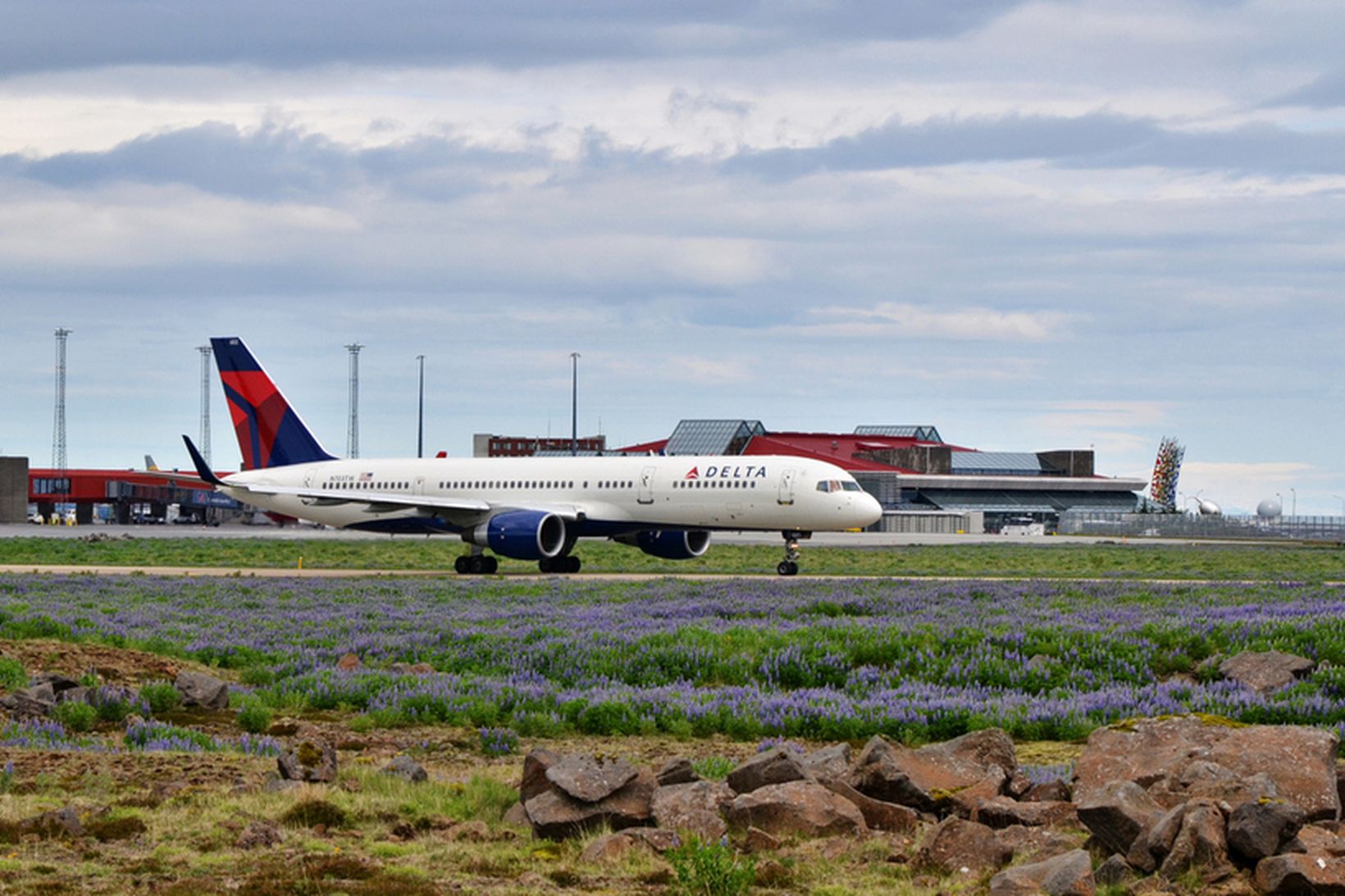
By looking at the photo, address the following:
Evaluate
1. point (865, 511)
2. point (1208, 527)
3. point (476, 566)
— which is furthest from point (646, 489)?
point (1208, 527)

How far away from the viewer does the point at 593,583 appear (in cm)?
3681

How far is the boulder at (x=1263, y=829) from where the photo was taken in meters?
8.06

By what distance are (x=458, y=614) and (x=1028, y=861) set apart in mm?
18813

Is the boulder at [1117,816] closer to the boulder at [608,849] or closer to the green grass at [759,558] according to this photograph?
the boulder at [608,849]

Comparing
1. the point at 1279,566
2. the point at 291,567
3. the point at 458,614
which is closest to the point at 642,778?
the point at 458,614

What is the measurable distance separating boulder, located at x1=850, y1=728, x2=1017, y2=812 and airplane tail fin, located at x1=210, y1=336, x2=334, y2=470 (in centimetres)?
4874

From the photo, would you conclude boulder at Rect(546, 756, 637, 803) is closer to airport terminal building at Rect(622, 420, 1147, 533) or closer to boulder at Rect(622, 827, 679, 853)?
boulder at Rect(622, 827, 679, 853)

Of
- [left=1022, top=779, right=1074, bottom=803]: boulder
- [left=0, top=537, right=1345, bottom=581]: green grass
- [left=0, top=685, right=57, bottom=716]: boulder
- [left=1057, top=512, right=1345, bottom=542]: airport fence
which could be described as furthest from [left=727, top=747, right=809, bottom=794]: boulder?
[left=1057, top=512, right=1345, bottom=542]: airport fence

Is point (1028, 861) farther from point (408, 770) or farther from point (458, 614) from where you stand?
point (458, 614)

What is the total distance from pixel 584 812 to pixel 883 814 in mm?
1912

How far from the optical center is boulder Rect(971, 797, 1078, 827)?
30.5 ft

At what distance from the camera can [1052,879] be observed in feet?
25.6

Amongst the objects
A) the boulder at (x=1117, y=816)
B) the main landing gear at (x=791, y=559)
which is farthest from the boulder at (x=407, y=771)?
the main landing gear at (x=791, y=559)

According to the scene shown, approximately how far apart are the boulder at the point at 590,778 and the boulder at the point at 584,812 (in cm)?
4
